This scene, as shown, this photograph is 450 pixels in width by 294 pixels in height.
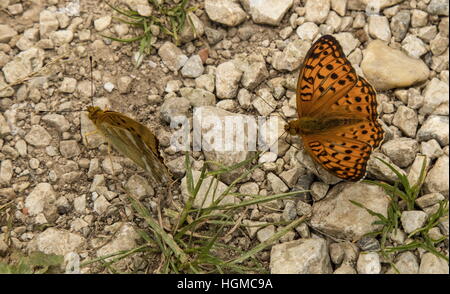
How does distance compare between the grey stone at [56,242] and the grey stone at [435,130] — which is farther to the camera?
the grey stone at [435,130]

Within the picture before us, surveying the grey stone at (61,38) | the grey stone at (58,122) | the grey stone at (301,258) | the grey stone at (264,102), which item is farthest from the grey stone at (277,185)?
the grey stone at (61,38)

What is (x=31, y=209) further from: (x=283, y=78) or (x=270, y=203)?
(x=283, y=78)

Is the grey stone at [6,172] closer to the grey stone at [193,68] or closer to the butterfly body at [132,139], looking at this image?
the butterfly body at [132,139]

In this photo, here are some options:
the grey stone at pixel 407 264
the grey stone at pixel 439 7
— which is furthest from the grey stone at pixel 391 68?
the grey stone at pixel 407 264

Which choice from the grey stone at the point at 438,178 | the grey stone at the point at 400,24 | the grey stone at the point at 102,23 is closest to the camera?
the grey stone at the point at 438,178

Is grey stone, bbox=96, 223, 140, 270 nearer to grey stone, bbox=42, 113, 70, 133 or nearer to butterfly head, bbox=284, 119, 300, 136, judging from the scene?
grey stone, bbox=42, 113, 70, 133

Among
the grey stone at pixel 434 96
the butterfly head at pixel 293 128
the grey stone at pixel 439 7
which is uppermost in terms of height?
the grey stone at pixel 439 7

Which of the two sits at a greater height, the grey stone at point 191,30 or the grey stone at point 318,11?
the grey stone at point 318,11

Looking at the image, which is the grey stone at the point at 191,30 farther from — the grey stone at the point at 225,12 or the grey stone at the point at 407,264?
the grey stone at the point at 407,264
